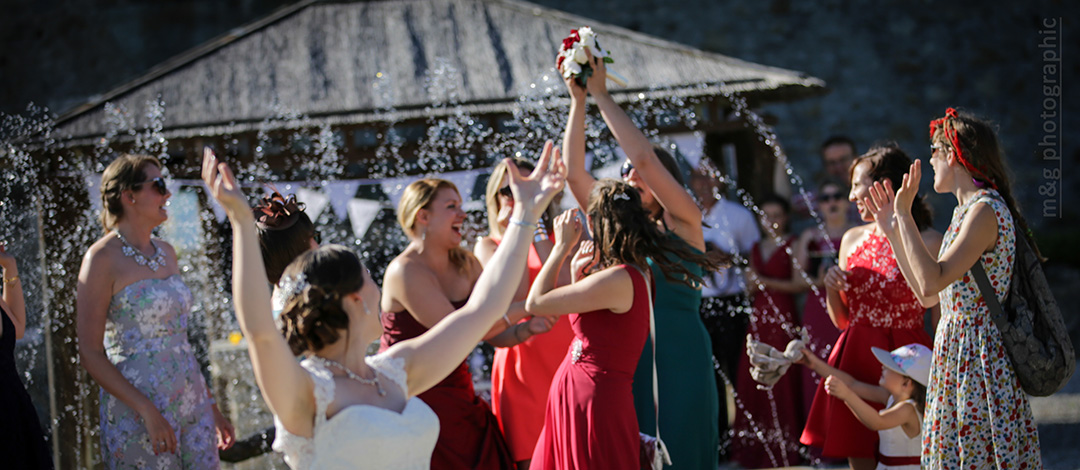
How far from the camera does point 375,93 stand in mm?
6520

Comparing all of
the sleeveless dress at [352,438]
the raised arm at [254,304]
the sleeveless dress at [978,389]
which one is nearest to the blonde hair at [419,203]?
the sleeveless dress at [352,438]

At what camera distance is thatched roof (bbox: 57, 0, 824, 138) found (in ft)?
20.7

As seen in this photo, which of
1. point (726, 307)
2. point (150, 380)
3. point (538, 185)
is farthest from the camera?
point (726, 307)

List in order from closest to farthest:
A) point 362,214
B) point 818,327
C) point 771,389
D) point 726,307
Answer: point 818,327 → point 771,389 → point 726,307 → point 362,214

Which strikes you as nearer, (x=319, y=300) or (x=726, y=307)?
(x=319, y=300)

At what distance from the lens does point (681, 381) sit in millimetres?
3307

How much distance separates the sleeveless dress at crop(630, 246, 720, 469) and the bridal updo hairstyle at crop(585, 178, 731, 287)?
0.11 meters

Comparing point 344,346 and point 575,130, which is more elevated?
point 575,130

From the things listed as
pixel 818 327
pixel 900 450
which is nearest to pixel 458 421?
pixel 900 450

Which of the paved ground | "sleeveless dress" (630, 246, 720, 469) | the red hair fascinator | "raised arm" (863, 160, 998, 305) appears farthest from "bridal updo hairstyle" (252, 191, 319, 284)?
the paved ground

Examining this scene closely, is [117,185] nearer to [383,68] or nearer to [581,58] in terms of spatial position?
[581,58]

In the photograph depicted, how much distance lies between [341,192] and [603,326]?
370 cm

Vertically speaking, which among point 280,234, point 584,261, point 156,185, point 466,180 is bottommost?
point 584,261

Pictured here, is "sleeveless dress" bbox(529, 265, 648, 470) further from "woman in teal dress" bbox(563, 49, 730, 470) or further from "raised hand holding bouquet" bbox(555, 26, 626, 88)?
"raised hand holding bouquet" bbox(555, 26, 626, 88)
